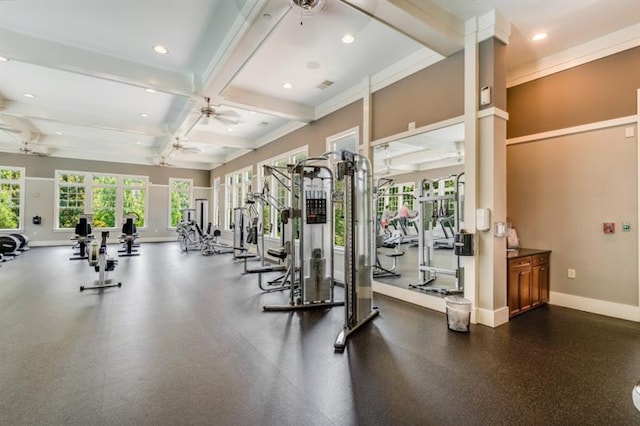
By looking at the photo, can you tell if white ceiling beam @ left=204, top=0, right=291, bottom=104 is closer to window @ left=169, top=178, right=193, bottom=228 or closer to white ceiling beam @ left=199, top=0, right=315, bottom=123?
white ceiling beam @ left=199, top=0, right=315, bottom=123

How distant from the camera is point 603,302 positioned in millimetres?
3930

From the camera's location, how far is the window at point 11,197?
10547 mm

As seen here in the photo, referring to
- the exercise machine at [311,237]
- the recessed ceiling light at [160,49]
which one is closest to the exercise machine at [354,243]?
the exercise machine at [311,237]

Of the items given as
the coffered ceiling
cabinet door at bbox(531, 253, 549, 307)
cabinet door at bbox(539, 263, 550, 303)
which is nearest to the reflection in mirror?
cabinet door at bbox(531, 253, 549, 307)

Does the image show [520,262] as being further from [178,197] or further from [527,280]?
[178,197]

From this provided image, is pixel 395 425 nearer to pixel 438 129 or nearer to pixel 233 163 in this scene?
pixel 438 129

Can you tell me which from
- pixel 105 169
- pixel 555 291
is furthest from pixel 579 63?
pixel 105 169

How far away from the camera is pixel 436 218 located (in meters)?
5.27

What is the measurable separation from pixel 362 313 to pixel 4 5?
18.1ft

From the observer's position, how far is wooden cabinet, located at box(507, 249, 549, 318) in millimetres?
3871

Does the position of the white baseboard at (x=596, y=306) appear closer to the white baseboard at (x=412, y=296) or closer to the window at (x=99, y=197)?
the white baseboard at (x=412, y=296)

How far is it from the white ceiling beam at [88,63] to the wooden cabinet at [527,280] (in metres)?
5.77

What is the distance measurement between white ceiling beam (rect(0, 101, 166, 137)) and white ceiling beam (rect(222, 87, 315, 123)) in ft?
11.7

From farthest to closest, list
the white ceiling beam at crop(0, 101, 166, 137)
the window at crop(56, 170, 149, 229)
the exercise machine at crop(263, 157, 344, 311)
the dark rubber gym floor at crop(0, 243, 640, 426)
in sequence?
the window at crop(56, 170, 149, 229) → the white ceiling beam at crop(0, 101, 166, 137) → the exercise machine at crop(263, 157, 344, 311) → the dark rubber gym floor at crop(0, 243, 640, 426)
